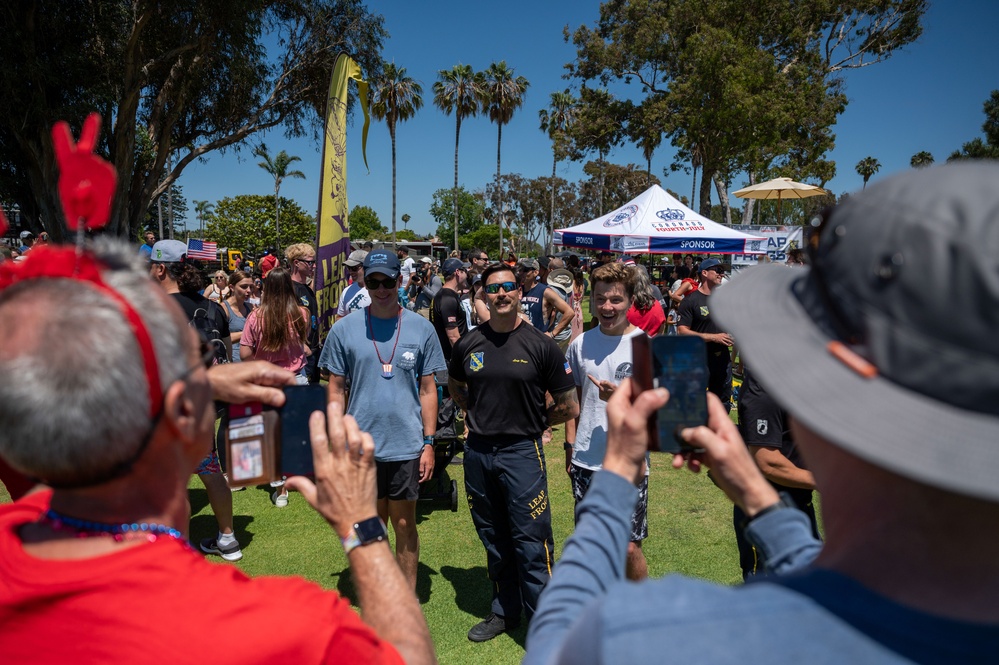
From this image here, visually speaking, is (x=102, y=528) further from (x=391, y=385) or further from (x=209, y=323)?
(x=209, y=323)

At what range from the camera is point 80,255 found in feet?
3.52

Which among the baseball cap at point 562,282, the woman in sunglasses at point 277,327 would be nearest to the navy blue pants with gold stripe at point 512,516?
the woman in sunglasses at point 277,327

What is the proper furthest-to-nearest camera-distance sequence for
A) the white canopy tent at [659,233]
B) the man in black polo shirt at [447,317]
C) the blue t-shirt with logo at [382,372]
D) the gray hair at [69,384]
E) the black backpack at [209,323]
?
1. the white canopy tent at [659,233]
2. the man in black polo shirt at [447,317]
3. the black backpack at [209,323]
4. the blue t-shirt with logo at [382,372]
5. the gray hair at [69,384]

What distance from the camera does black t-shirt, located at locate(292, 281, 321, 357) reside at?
6.68m

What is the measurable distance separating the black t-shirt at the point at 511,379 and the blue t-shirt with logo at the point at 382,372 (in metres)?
0.36

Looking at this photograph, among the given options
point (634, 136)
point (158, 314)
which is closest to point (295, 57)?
point (634, 136)

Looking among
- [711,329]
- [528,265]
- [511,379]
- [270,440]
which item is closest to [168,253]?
[511,379]

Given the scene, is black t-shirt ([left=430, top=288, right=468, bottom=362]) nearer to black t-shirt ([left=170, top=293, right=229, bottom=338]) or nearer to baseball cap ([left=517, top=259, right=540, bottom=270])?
baseball cap ([left=517, top=259, right=540, bottom=270])

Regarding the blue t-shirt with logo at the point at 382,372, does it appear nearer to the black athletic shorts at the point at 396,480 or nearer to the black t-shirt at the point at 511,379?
the black athletic shorts at the point at 396,480

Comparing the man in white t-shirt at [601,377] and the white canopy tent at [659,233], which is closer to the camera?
the man in white t-shirt at [601,377]

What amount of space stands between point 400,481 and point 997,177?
3.60 metres

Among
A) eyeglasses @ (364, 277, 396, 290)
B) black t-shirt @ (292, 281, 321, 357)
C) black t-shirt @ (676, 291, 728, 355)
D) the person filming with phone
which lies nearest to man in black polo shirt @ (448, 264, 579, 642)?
eyeglasses @ (364, 277, 396, 290)

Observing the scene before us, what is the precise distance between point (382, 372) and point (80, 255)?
2.86m

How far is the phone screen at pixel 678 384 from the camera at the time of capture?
1.32 metres
